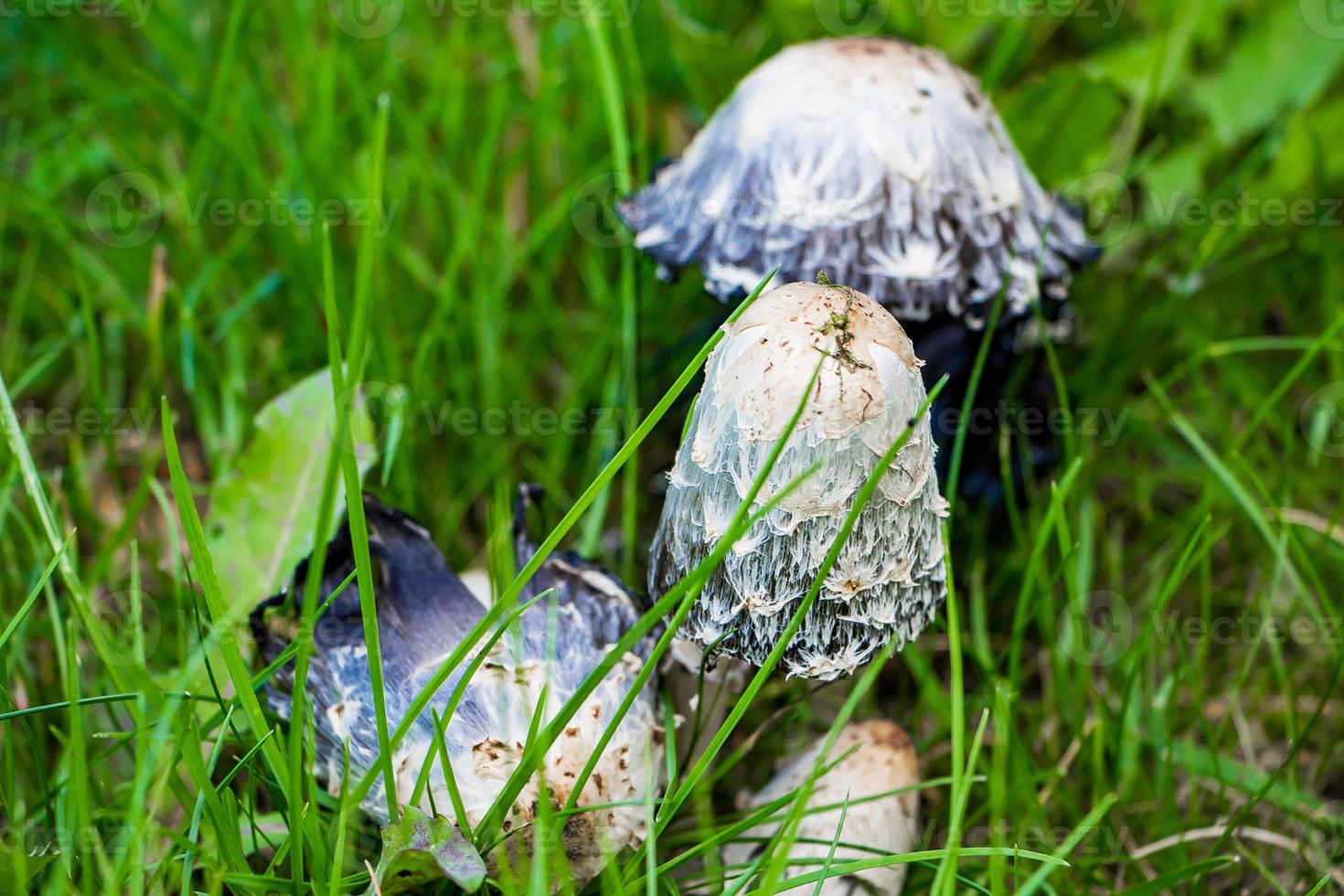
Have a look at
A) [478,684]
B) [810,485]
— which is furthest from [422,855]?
[810,485]

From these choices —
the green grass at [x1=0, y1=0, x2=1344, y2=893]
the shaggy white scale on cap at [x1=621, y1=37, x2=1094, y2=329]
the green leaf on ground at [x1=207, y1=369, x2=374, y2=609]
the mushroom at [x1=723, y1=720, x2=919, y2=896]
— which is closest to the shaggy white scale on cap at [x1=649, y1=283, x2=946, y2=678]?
the green grass at [x1=0, y1=0, x2=1344, y2=893]

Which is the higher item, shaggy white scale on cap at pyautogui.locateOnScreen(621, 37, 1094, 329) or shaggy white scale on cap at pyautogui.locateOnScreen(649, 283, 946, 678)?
shaggy white scale on cap at pyautogui.locateOnScreen(621, 37, 1094, 329)

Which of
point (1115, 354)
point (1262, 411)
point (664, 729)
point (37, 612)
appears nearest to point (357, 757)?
point (664, 729)

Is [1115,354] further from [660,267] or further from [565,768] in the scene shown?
[565,768]

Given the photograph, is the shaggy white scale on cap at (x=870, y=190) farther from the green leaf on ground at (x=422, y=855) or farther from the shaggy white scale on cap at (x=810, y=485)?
the green leaf on ground at (x=422, y=855)

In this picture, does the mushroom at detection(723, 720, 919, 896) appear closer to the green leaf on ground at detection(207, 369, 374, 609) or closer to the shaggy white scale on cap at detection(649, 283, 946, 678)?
Answer: the shaggy white scale on cap at detection(649, 283, 946, 678)

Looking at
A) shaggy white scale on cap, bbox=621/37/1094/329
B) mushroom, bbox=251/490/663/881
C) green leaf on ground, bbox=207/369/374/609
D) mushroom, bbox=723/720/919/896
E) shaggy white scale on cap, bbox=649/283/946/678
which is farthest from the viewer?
green leaf on ground, bbox=207/369/374/609

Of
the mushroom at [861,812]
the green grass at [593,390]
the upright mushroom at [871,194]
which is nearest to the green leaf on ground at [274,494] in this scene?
the green grass at [593,390]
